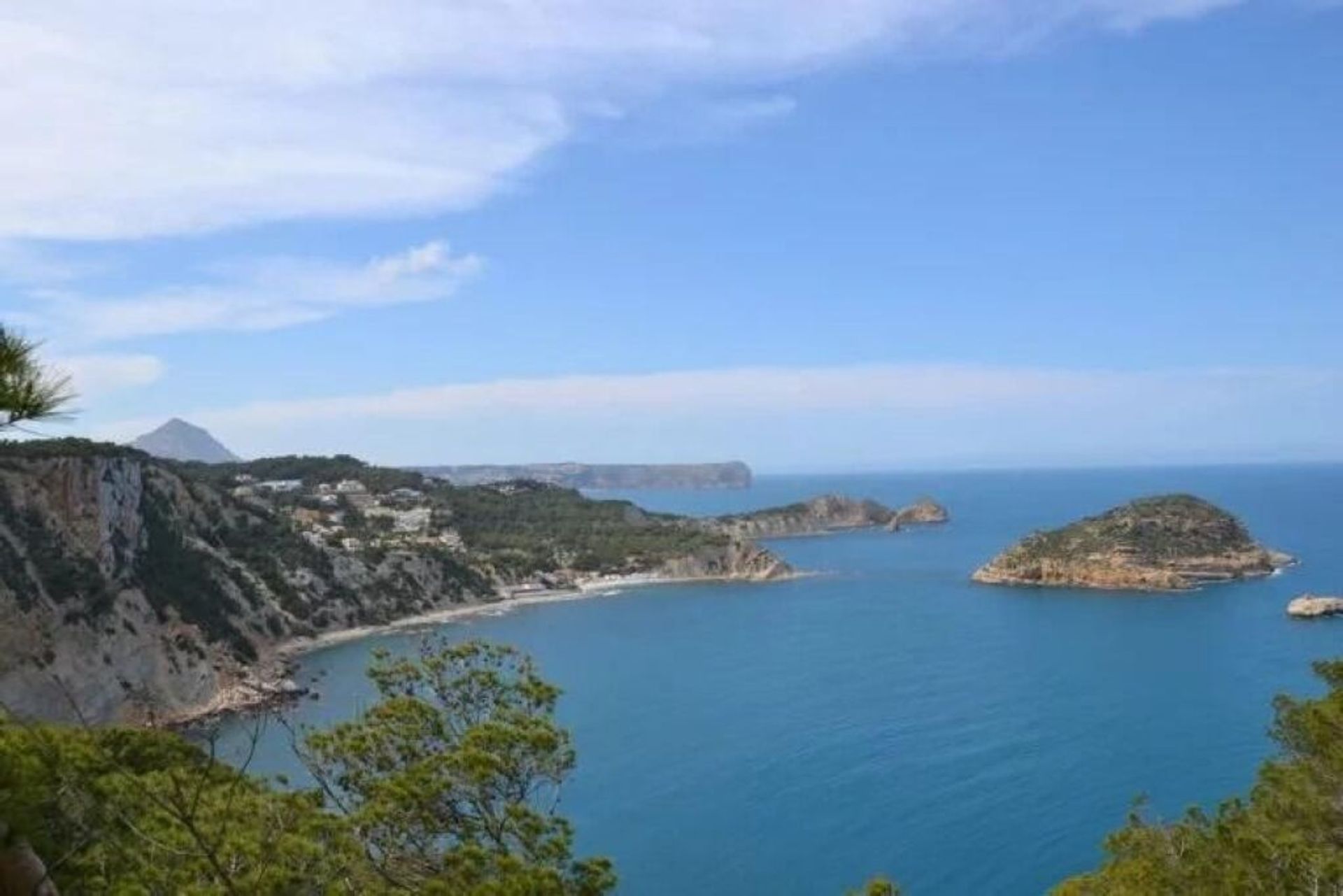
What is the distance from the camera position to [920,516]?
15538 centimetres

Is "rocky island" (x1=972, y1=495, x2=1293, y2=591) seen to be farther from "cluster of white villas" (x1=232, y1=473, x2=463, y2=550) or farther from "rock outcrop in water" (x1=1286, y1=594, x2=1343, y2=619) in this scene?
"cluster of white villas" (x1=232, y1=473, x2=463, y2=550)

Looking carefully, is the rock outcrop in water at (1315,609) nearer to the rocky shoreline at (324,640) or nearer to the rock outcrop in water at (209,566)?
the rocky shoreline at (324,640)

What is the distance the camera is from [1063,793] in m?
35.0

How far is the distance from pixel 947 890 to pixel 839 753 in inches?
510

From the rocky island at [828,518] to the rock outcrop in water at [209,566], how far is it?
33.7m

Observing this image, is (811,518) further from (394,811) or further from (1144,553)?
(394,811)

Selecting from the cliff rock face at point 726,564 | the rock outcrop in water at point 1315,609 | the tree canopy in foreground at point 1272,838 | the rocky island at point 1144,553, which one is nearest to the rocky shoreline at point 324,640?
the cliff rock face at point 726,564

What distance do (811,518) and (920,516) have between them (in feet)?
52.0

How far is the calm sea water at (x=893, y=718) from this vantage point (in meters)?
31.2

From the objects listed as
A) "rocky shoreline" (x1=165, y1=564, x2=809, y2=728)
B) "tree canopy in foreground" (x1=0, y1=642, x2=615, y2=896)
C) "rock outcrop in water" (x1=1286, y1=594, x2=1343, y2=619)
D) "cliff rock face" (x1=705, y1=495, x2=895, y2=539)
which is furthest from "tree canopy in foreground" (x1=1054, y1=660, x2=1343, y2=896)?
"cliff rock face" (x1=705, y1=495, x2=895, y2=539)

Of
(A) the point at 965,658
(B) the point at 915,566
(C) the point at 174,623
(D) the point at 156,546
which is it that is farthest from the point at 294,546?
(B) the point at 915,566

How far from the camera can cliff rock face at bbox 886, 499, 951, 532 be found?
153 m

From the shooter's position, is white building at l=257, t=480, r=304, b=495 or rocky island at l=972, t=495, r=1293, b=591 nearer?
rocky island at l=972, t=495, r=1293, b=591

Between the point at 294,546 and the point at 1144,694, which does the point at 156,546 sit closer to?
the point at 294,546
